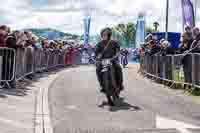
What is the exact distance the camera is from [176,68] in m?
17.5

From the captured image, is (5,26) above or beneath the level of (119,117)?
above

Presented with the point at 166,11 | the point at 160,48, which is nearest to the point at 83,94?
the point at 160,48

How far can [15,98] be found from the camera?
1327cm

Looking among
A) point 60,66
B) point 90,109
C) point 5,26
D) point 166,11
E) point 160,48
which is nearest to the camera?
point 90,109

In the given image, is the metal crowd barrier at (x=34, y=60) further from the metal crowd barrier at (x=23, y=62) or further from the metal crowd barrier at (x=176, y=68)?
the metal crowd barrier at (x=176, y=68)

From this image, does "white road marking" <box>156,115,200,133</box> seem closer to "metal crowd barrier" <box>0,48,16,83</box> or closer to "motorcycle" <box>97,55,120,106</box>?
"motorcycle" <box>97,55,120,106</box>

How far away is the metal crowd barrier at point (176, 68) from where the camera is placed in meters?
15.4

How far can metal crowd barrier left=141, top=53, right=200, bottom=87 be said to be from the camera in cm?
1537

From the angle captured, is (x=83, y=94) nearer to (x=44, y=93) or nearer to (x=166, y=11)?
(x=44, y=93)

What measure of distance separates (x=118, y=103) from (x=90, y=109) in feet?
4.24

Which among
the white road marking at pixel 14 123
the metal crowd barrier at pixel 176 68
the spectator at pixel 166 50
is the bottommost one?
the white road marking at pixel 14 123

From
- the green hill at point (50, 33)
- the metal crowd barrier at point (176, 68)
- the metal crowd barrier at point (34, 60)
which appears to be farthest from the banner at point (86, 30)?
the metal crowd barrier at point (176, 68)

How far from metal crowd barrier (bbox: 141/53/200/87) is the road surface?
69 centimetres

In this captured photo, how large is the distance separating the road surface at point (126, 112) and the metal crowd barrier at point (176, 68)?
2.26 feet
